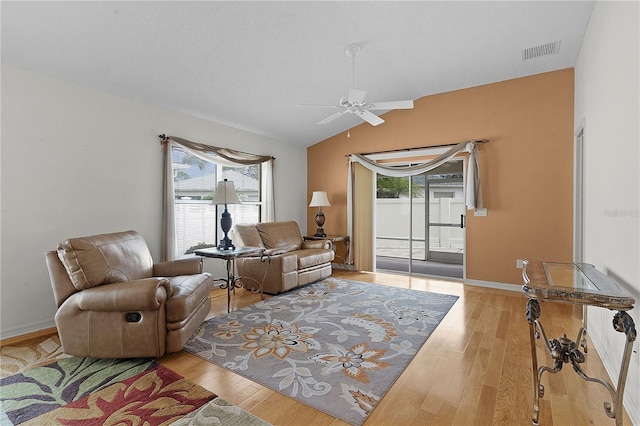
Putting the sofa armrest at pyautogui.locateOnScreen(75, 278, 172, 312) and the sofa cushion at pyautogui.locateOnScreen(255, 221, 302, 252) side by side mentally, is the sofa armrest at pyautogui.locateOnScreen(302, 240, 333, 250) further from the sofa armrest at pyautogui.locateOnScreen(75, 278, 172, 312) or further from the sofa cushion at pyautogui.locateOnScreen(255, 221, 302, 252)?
the sofa armrest at pyautogui.locateOnScreen(75, 278, 172, 312)

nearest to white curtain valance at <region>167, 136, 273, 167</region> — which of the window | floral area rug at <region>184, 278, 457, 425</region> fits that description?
the window

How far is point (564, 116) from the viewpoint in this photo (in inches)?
170

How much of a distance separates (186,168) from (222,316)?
229 cm

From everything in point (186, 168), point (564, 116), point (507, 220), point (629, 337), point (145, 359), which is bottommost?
point (145, 359)

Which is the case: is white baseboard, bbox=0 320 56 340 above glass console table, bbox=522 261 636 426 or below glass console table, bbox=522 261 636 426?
below

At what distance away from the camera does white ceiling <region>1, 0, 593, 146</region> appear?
8.82 ft

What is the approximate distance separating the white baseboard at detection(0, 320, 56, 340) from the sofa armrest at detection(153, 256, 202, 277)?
1139mm

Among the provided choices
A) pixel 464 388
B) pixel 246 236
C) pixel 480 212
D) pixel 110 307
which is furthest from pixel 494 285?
pixel 110 307

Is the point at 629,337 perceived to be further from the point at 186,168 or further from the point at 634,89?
the point at 186,168

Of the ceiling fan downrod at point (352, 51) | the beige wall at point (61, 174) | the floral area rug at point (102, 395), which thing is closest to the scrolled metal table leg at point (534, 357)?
the floral area rug at point (102, 395)

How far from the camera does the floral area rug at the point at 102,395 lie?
184 centimetres

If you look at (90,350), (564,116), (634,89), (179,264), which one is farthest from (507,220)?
(90,350)

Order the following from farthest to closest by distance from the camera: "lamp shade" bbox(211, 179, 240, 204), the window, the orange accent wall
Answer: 1. the window
2. the orange accent wall
3. "lamp shade" bbox(211, 179, 240, 204)

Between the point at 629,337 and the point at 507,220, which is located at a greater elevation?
the point at 507,220
